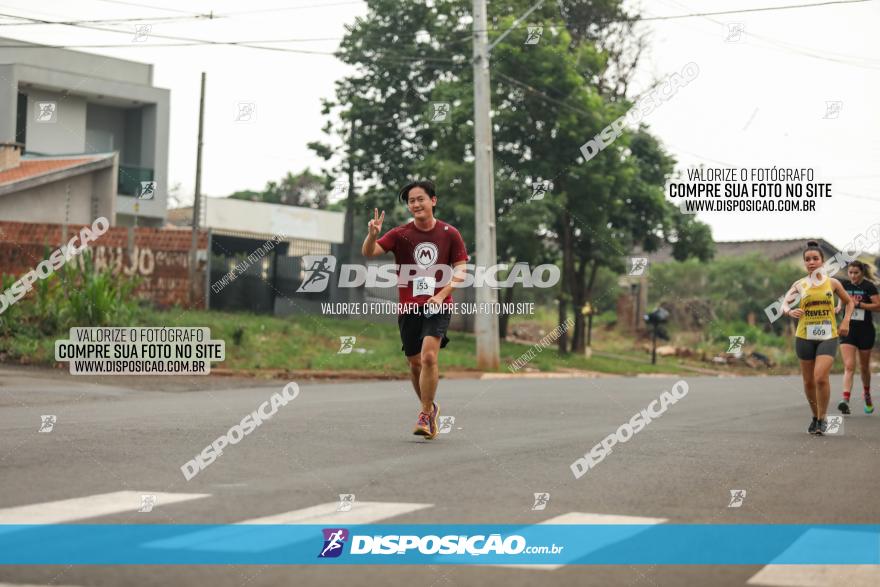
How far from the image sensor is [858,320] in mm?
14516

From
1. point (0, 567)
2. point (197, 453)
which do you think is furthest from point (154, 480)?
point (0, 567)

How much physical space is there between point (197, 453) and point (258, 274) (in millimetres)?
25977

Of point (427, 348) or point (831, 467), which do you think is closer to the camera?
point (831, 467)

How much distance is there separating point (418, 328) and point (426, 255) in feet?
2.15

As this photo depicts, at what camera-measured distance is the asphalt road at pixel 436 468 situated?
15.6ft

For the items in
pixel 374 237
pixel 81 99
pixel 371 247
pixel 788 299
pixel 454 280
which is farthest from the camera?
pixel 81 99

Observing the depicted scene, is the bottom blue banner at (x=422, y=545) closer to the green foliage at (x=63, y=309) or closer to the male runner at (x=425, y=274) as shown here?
the male runner at (x=425, y=274)

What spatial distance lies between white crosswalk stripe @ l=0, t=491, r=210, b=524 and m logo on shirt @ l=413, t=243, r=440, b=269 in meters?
4.03

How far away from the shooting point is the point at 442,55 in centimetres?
3644

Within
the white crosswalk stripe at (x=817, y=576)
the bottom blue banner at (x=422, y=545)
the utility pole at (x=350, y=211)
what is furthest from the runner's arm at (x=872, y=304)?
the utility pole at (x=350, y=211)

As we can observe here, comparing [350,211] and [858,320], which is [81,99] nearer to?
[350,211]

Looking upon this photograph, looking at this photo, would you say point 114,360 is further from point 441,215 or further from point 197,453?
point 441,215

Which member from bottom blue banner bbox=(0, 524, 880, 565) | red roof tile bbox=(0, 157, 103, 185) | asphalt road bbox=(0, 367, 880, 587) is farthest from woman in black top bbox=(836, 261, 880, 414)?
red roof tile bbox=(0, 157, 103, 185)

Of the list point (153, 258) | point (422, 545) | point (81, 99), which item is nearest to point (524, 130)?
point (153, 258)
